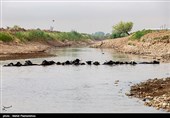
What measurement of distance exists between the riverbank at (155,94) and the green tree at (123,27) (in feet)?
372

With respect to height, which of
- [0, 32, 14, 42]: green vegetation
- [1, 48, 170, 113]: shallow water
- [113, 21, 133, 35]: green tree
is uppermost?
[113, 21, 133, 35]: green tree

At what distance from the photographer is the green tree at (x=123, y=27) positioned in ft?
482

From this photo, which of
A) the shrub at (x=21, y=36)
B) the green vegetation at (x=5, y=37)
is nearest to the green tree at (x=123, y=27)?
the shrub at (x=21, y=36)

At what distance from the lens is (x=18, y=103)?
26.9 meters

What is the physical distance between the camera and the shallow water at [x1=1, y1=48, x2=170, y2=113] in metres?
25.1

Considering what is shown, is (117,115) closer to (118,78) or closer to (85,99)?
(85,99)

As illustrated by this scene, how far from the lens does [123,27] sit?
489ft

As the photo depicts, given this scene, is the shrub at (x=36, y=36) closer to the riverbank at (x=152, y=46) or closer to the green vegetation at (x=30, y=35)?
the green vegetation at (x=30, y=35)

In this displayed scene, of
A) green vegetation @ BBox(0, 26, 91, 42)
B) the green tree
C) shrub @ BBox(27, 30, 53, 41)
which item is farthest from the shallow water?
the green tree

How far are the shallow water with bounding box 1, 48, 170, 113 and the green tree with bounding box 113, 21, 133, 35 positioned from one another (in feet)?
324

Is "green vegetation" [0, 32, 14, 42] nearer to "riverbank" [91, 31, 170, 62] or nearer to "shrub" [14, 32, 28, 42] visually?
"shrub" [14, 32, 28, 42]

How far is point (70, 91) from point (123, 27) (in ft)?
390

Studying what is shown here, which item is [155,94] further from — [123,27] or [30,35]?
[123,27]

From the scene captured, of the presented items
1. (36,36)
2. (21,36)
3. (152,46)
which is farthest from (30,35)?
(152,46)
